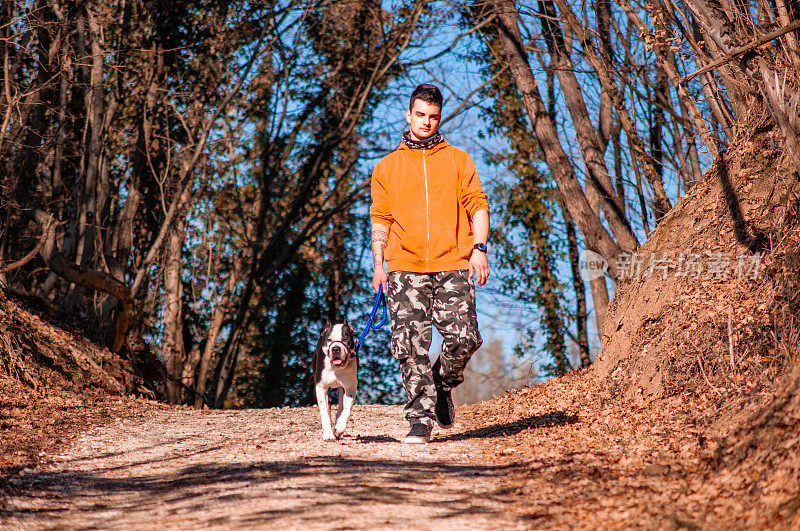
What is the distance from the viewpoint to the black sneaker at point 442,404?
6.64 m

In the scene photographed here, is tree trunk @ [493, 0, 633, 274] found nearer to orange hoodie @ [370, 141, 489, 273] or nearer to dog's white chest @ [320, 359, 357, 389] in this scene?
orange hoodie @ [370, 141, 489, 273]

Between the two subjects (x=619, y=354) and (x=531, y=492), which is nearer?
(x=531, y=492)

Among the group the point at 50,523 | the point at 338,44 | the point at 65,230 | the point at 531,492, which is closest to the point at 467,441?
the point at 531,492

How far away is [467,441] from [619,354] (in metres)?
2.34

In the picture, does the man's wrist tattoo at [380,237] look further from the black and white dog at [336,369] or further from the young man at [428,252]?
the black and white dog at [336,369]

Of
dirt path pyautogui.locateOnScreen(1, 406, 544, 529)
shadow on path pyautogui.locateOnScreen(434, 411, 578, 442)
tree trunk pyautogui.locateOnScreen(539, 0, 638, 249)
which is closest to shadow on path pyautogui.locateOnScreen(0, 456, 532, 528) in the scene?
dirt path pyautogui.locateOnScreen(1, 406, 544, 529)

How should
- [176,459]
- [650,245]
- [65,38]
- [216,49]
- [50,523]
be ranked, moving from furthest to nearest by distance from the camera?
[216,49] → [65,38] → [650,245] → [176,459] → [50,523]

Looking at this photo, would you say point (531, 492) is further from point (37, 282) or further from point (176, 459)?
point (37, 282)

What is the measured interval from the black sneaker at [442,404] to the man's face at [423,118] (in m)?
1.80

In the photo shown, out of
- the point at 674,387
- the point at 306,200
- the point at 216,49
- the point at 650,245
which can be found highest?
the point at 216,49

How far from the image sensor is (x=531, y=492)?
15.4 ft

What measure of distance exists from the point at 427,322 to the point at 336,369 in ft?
2.66

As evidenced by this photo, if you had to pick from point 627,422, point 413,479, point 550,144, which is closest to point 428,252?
point 413,479

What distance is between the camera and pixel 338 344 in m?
6.36
